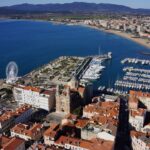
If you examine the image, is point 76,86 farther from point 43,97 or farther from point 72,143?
point 72,143

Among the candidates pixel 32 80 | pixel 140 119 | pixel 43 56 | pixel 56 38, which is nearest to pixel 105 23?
pixel 56 38

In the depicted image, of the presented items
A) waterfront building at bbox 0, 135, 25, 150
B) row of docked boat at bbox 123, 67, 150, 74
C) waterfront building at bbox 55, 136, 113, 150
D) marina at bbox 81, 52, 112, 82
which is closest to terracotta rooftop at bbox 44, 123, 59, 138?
waterfront building at bbox 55, 136, 113, 150

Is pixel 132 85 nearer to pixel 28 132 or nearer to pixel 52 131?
pixel 52 131

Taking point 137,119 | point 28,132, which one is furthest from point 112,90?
point 28,132

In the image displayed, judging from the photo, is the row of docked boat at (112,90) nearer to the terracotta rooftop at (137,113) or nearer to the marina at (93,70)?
the marina at (93,70)

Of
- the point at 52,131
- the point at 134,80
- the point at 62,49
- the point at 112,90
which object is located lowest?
the point at 112,90

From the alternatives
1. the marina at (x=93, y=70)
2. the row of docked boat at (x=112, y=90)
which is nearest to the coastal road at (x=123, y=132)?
the row of docked boat at (x=112, y=90)
